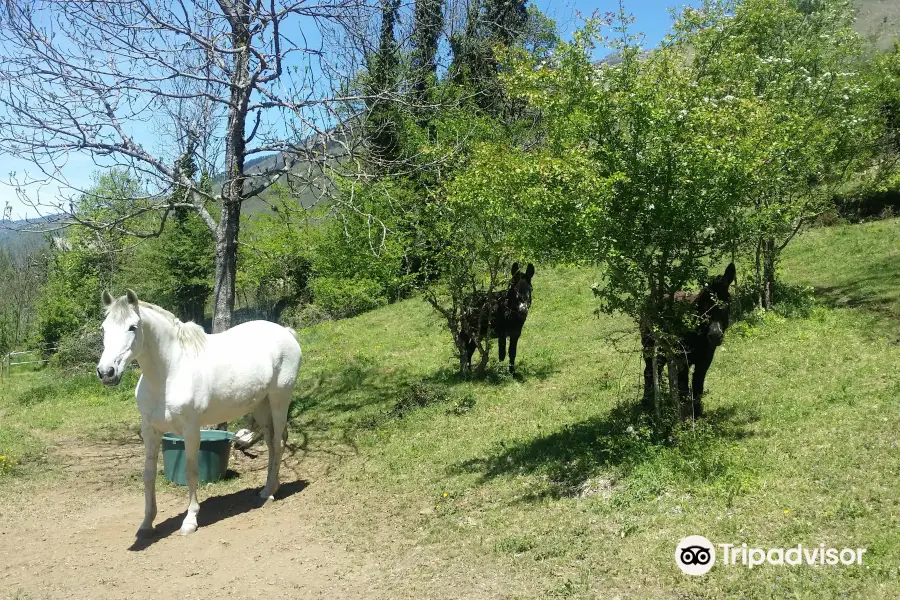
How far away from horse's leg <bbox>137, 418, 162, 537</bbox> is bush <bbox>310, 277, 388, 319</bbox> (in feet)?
62.9

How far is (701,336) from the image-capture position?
7.72 meters

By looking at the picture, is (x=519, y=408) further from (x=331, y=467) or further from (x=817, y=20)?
(x=817, y=20)

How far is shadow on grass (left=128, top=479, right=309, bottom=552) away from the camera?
6871mm

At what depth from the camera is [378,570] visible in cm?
573

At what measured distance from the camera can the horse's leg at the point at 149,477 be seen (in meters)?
6.91

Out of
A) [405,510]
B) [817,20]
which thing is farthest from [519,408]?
[817,20]

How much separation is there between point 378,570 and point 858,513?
371 cm

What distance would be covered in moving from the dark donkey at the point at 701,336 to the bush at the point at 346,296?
19.3 metres

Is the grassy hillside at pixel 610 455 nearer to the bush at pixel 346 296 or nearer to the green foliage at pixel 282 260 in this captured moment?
the bush at pixel 346 296

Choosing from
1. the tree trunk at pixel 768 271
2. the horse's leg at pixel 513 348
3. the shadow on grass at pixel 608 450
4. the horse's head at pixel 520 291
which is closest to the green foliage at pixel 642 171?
the shadow on grass at pixel 608 450

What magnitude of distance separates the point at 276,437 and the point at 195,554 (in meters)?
2.15

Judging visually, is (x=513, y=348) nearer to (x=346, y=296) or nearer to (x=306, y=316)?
(x=346, y=296)

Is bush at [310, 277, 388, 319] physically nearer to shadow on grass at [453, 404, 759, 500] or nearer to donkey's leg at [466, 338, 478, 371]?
donkey's leg at [466, 338, 478, 371]

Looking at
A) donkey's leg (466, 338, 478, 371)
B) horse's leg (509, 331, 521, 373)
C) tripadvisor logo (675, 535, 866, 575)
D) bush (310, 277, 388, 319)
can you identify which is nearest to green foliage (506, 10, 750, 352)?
tripadvisor logo (675, 535, 866, 575)
